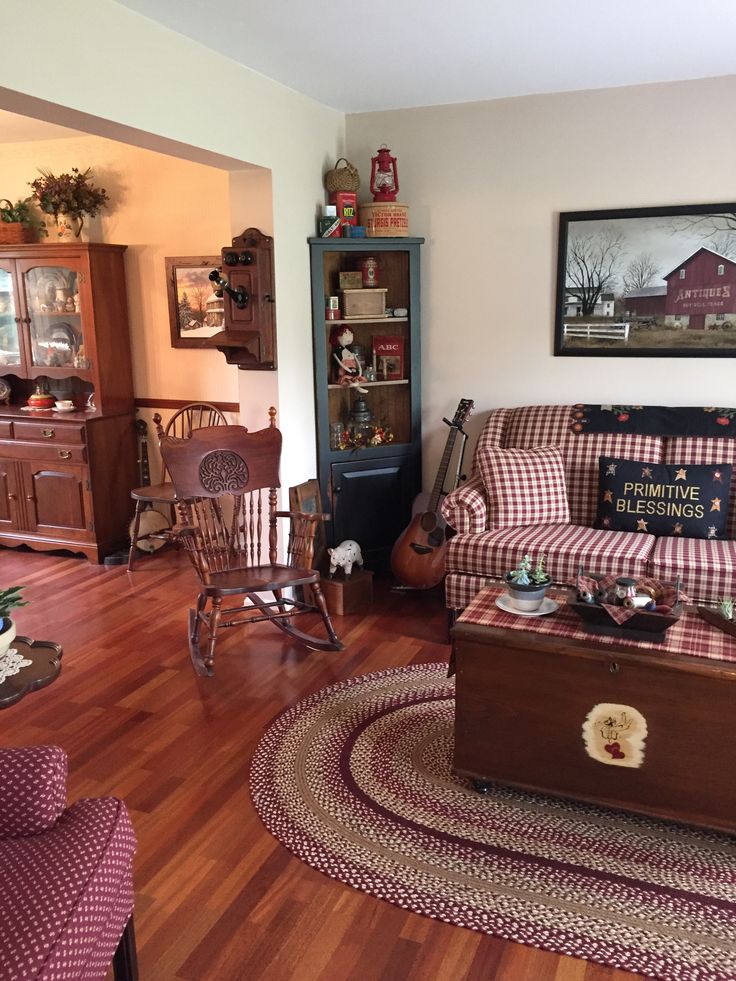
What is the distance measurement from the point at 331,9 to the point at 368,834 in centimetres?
270

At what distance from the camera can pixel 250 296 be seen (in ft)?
12.8

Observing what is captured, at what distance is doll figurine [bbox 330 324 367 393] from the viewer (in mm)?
4410

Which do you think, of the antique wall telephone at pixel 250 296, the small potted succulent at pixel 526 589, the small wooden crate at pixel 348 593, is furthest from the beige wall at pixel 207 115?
the small potted succulent at pixel 526 589

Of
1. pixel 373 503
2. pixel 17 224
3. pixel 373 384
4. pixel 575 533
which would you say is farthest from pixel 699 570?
pixel 17 224

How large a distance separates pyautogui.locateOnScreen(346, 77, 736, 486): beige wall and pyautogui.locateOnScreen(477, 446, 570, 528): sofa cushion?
0.64 metres

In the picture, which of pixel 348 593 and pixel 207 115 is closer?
pixel 207 115

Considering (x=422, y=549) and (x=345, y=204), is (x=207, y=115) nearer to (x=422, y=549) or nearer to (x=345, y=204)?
(x=345, y=204)

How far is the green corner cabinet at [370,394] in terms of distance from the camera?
4.36 m

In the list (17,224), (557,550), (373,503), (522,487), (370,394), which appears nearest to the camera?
(557,550)

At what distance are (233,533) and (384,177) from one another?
2010mm

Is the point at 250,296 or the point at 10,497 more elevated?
the point at 250,296

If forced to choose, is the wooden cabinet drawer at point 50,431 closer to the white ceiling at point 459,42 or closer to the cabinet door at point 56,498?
the cabinet door at point 56,498

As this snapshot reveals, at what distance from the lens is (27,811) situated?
1.70 meters

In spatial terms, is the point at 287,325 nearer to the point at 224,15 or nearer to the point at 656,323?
the point at 224,15
